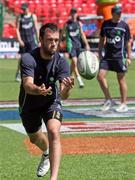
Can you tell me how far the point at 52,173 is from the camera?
22.1ft

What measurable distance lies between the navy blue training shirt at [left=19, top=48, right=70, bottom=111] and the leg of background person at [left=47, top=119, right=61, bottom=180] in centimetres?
38

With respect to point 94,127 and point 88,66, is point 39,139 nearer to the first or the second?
point 88,66

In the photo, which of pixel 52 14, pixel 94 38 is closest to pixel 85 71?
pixel 94 38

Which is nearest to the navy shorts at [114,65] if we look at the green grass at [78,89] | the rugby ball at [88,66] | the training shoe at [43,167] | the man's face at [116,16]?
the man's face at [116,16]

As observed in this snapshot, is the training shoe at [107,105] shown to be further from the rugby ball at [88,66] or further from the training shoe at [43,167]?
the training shoe at [43,167]

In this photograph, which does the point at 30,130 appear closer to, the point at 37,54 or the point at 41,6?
the point at 37,54

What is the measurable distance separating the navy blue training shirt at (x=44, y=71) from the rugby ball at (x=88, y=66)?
2639 mm

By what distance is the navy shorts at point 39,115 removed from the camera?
7.22 meters

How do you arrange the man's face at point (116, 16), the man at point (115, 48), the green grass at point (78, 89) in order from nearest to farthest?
the man's face at point (116, 16) < the man at point (115, 48) < the green grass at point (78, 89)

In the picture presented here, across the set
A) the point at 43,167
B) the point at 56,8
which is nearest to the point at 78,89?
the point at 43,167

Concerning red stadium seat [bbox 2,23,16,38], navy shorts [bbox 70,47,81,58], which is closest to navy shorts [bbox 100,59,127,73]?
navy shorts [bbox 70,47,81,58]

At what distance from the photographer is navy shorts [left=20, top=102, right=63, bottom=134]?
7215 mm

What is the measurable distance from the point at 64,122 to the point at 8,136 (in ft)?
5.92

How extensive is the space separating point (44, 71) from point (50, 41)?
1.15 ft
